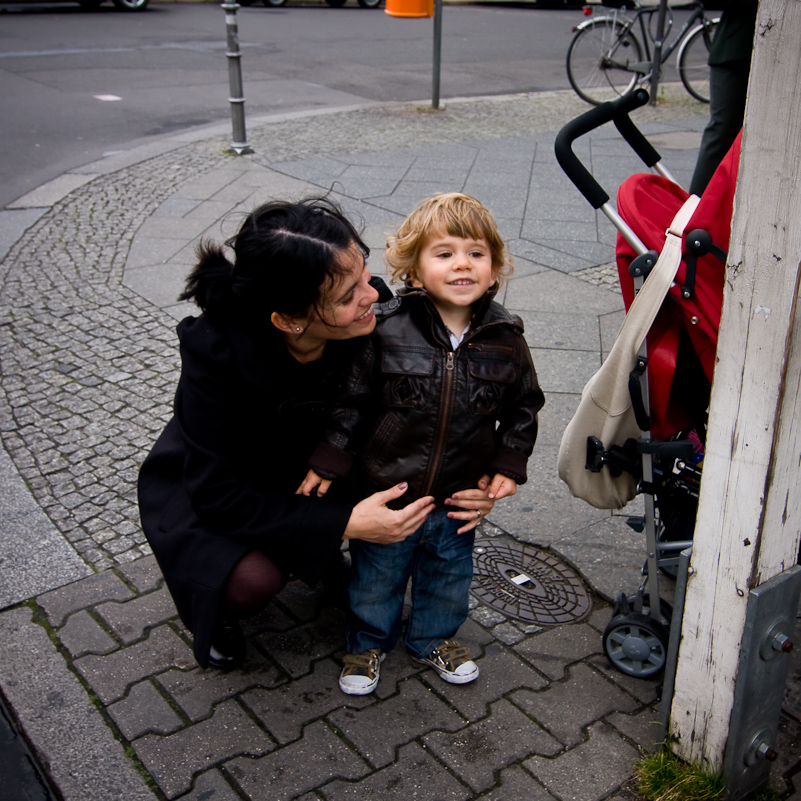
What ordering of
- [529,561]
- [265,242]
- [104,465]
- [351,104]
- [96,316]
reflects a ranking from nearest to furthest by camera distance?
[265,242]
[529,561]
[104,465]
[96,316]
[351,104]

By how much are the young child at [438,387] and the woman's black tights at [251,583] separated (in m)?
0.22

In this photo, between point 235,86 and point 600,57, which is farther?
point 600,57

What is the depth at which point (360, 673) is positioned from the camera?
8.33 feet

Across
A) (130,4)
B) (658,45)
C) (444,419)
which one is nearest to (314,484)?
(444,419)

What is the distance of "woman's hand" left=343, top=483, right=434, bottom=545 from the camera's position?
2295mm

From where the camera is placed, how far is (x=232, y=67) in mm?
7727

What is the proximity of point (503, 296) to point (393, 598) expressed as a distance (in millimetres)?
2963

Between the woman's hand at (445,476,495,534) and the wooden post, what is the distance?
0.56 m

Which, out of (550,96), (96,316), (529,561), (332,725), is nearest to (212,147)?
(96,316)

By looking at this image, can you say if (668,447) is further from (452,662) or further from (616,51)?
(616,51)

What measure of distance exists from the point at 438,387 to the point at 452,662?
823mm

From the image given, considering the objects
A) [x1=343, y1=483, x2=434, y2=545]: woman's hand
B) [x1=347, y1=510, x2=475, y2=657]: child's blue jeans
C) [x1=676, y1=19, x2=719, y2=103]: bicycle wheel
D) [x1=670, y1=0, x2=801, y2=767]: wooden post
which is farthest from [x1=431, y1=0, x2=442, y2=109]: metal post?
[x1=670, y1=0, x2=801, y2=767]: wooden post

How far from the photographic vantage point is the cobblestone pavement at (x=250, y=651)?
7.48 feet

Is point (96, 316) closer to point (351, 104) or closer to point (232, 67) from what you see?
point (232, 67)
